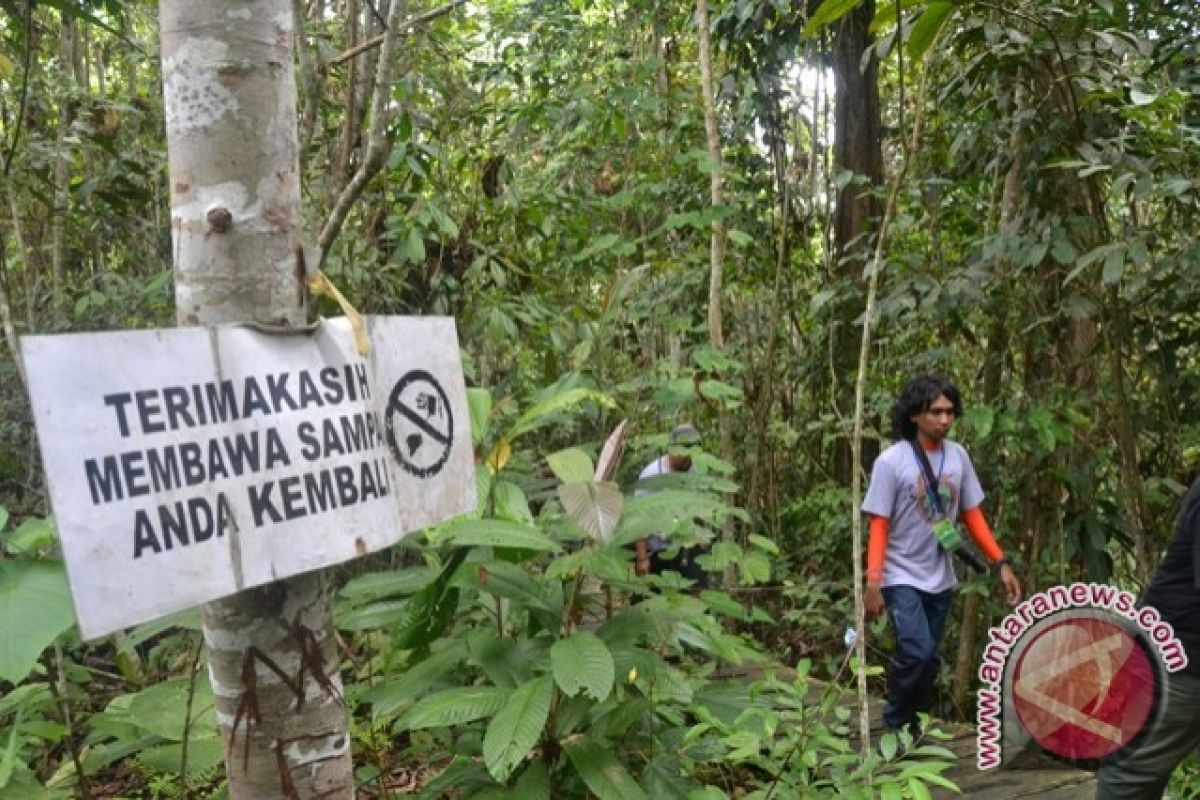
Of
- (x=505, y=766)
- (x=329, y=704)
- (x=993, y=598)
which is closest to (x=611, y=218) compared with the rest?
(x=993, y=598)

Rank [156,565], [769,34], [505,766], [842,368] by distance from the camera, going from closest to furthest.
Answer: [156,565]
[505,766]
[769,34]
[842,368]

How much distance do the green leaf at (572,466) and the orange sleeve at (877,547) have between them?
6.74 feet

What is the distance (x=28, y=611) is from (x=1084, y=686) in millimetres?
2981

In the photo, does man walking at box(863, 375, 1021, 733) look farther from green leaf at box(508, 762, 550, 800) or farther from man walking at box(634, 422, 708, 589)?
green leaf at box(508, 762, 550, 800)

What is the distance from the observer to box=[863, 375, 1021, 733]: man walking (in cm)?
374

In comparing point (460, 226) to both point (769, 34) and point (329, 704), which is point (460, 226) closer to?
point (769, 34)

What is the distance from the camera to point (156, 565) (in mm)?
968

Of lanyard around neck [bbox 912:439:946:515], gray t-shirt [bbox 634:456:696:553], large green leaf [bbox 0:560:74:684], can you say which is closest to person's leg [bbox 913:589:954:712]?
lanyard around neck [bbox 912:439:946:515]

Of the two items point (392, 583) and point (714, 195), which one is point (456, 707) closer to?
point (392, 583)

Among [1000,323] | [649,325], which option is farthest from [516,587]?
[649,325]

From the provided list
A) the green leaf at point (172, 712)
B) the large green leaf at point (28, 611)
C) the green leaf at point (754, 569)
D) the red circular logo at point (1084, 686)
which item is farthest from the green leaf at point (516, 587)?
the red circular logo at point (1084, 686)

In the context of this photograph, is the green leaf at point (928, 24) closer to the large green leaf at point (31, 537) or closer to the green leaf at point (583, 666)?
the green leaf at point (583, 666)

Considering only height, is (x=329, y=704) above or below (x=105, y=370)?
below

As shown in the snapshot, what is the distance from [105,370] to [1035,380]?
4.36m
